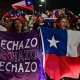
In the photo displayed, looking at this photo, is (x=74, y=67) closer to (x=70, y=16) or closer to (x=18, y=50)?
(x=18, y=50)

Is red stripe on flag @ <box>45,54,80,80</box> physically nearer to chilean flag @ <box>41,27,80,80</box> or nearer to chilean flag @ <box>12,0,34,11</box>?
chilean flag @ <box>41,27,80,80</box>

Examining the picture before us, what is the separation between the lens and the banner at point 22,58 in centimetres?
734

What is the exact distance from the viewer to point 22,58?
7.40 metres

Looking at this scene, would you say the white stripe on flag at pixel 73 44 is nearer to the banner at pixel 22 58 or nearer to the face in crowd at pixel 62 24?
the face in crowd at pixel 62 24

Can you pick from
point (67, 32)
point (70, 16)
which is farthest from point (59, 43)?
point (70, 16)

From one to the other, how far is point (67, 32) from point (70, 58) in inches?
25.9

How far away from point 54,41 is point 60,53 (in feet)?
1.10

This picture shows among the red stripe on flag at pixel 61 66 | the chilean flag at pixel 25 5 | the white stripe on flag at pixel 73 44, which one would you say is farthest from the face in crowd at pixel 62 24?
the chilean flag at pixel 25 5

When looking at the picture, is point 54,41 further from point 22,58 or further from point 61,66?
point 22,58

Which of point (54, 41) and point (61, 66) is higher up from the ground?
point (54, 41)

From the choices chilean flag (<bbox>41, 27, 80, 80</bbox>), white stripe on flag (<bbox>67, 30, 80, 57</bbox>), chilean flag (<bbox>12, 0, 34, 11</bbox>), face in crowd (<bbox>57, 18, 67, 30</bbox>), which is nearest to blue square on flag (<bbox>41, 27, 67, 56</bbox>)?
chilean flag (<bbox>41, 27, 80, 80</bbox>)

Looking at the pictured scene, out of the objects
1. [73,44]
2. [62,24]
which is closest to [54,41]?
[73,44]

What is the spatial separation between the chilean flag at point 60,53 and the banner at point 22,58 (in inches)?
7.9

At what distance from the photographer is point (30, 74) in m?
7.33
